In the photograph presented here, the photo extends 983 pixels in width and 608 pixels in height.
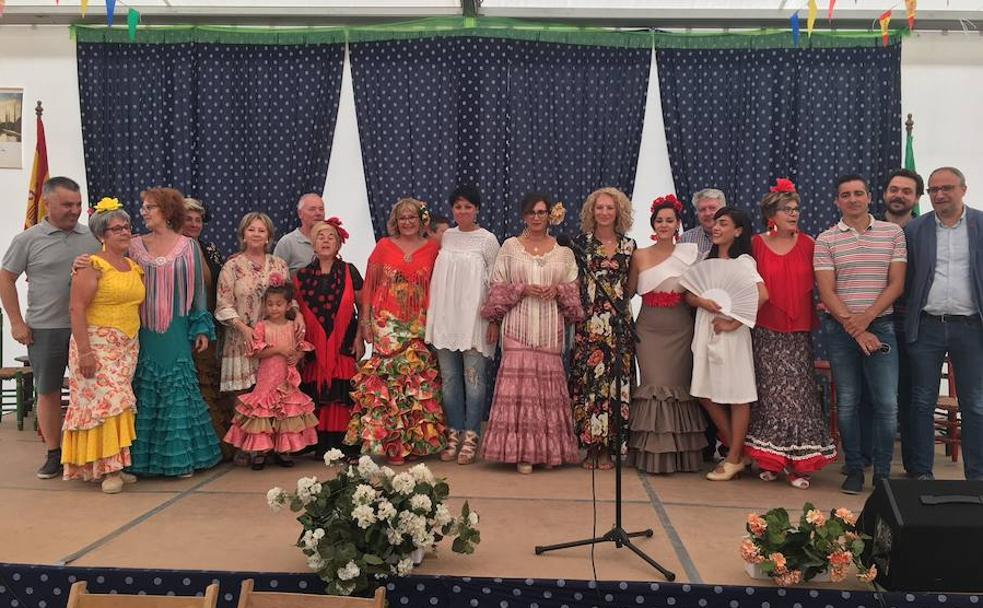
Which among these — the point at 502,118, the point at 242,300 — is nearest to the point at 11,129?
the point at 242,300

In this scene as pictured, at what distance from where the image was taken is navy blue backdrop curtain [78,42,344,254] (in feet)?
21.7

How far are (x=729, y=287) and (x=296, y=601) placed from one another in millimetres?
2814

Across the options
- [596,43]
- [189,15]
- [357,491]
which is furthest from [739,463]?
[189,15]

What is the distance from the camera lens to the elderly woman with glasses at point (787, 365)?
428 cm

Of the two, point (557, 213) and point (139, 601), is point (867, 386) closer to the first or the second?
point (557, 213)

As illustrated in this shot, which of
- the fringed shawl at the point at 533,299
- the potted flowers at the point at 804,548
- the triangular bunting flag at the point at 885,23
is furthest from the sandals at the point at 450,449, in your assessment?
the triangular bunting flag at the point at 885,23

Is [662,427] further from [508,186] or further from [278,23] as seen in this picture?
[278,23]

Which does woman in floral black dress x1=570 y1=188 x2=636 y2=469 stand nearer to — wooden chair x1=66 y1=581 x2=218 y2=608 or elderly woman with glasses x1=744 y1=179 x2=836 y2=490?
elderly woman with glasses x1=744 y1=179 x2=836 y2=490

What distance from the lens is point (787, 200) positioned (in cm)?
431

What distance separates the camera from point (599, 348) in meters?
4.64

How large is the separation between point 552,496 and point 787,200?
205 centimetres

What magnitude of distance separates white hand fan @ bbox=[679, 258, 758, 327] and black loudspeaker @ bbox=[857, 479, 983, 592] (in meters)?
1.56

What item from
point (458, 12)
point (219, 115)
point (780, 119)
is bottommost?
point (780, 119)

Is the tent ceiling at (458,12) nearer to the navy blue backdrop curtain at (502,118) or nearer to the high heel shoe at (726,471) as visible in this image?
the navy blue backdrop curtain at (502,118)
